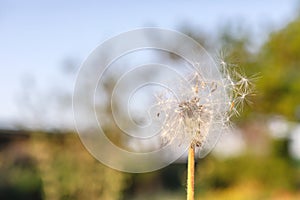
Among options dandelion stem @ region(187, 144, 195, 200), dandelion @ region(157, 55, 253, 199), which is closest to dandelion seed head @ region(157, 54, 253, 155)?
dandelion @ region(157, 55, 253, 199)

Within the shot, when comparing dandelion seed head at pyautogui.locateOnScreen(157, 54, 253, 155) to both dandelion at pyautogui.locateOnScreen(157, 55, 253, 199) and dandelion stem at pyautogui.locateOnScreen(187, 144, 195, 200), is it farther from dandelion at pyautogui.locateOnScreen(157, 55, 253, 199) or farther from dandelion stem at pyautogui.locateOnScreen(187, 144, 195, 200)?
dandelion stem at pyautogui.locateOnScreen(187, 144, 195, 200)

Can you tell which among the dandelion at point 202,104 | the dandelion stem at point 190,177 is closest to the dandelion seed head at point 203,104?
the dandelion at point 202,104

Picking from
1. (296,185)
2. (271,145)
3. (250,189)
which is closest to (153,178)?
(250,189)

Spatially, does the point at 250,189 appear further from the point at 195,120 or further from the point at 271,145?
the point at 195,120

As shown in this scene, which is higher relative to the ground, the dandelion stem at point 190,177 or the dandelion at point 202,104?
the dandelion at point 202,104

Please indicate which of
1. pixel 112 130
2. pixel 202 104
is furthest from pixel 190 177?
pixel 112 130

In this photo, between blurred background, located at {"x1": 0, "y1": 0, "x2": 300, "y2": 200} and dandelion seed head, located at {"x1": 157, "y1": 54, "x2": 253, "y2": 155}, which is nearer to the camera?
dandelion seed head, located at {"x1": 157, "y1": 54, "x2": 253, "y2": 155}

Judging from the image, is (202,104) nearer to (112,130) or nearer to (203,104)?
(203,104)

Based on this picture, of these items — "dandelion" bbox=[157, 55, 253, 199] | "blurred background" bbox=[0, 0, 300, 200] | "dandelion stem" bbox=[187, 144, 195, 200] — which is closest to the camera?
"dandelion stem" bbox=[187, 144, 195, 200]

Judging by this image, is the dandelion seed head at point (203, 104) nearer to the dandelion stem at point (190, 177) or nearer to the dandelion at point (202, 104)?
the dandelion at point (202, 104)
